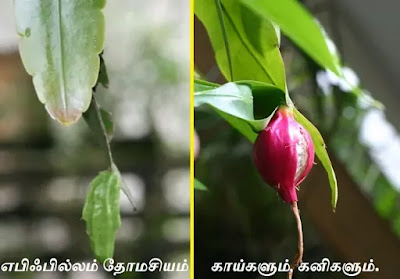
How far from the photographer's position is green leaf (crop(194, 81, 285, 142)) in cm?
65

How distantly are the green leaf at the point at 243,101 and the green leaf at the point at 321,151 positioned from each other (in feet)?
0.13

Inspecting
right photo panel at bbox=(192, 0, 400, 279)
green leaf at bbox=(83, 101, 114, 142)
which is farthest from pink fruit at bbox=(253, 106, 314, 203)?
green leaf at bbox=(83, 101, 114, 142)

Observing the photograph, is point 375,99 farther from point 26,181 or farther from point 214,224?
point 26,181

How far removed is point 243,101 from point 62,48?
0.21 meters

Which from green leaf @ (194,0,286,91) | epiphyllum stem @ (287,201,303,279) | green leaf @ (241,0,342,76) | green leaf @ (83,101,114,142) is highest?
green leaf @ (241,0,342,76)

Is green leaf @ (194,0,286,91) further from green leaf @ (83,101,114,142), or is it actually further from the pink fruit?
green leaf @ (83,101,114,142)

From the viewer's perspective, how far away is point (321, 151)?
711 mm

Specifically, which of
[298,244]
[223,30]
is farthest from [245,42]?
[298,244]

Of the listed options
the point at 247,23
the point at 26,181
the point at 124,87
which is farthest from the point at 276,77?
the point at 26,181

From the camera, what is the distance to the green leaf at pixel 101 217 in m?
0.69

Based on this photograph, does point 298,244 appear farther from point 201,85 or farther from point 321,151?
point 201,85

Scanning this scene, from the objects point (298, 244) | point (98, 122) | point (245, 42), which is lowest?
point (298, 244)

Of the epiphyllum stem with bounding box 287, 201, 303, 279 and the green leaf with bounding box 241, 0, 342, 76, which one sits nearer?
the green leaf with bounding box 241, 0, 342, 76

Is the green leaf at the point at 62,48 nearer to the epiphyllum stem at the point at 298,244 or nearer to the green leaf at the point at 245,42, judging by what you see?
the green leaf at the point at 245,42
